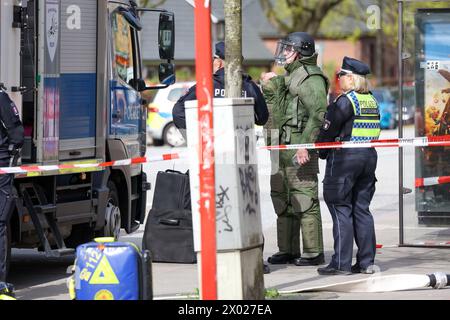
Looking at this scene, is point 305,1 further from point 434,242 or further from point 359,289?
point 359,289

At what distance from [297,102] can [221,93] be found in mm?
833

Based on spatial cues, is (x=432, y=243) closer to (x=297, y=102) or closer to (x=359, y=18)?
(x=297, y=102)

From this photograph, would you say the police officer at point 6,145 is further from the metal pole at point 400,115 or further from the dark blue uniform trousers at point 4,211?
the metal pole at point 400,115

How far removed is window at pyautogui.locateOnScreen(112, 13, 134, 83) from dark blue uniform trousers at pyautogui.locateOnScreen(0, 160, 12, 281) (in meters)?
3.01

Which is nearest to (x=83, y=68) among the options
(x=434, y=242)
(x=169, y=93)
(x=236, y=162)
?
(x=236, y=162)

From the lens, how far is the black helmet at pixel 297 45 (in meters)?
10.5

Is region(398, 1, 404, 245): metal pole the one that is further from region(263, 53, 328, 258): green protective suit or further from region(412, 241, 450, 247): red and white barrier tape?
region(263, 53, 328, 258): green protective suit

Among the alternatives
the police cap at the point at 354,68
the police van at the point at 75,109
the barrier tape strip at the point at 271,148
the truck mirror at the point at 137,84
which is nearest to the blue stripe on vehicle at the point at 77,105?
the police van at the point at 75,109

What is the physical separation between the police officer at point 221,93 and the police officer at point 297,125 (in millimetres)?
591

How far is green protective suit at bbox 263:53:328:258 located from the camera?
1035cm

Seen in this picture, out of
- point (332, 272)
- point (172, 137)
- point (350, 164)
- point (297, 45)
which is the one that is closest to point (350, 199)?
point (350, 164)

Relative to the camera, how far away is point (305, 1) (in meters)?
46.9

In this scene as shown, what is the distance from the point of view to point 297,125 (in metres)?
10.4

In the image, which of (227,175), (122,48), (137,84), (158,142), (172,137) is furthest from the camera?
(158,142)
